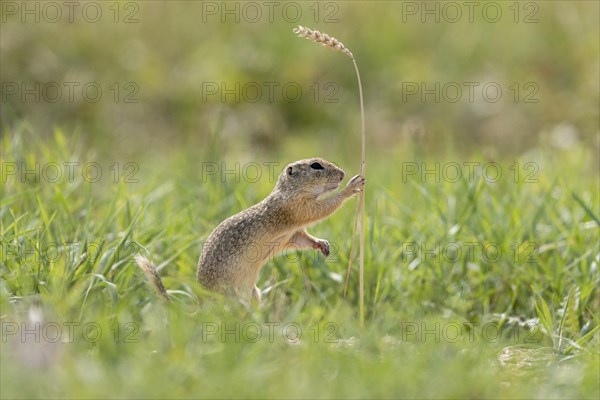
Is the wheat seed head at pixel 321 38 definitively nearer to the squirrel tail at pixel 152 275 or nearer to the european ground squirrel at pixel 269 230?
the european ground squirrel at pixel 269 230

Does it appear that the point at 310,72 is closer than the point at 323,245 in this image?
No

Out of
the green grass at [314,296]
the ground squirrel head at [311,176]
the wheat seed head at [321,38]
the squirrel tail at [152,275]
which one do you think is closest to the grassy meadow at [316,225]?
the green grass at [314,296]

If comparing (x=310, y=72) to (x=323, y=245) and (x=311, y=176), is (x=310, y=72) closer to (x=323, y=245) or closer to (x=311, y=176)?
(x=311, y=176)

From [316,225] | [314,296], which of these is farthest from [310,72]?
[314,296]

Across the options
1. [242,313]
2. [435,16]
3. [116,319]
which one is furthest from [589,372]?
[435,16]

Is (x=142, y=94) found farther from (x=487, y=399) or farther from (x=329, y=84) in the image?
(x=487, y=399)

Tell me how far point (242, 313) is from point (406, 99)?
6597mm

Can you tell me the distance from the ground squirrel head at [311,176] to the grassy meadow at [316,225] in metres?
0.58

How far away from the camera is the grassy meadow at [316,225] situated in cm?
350

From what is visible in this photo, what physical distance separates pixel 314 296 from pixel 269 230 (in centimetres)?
83

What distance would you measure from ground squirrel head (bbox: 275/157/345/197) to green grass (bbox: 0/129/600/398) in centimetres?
59

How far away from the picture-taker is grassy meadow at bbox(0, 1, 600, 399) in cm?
350

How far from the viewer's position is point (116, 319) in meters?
3.90

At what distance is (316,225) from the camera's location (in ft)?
19.3
